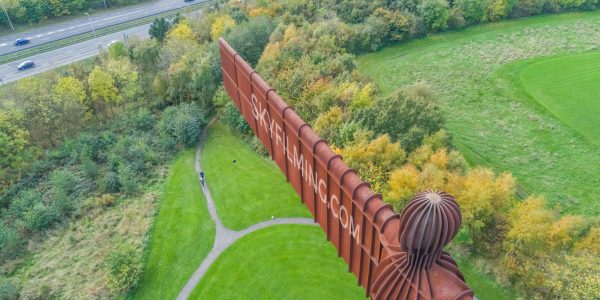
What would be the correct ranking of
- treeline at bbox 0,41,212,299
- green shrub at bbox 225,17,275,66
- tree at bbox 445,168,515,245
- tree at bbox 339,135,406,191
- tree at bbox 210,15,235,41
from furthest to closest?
tree at bbox 210,15,235,41 < green shrub at bbox 225,17,275,66 < treeline at bbox 0,41,212,299 < tree at bbox 339,135,406,191 < tree at bbox 445,168,515,245

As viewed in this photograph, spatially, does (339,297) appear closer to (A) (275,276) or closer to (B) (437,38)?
(A) (275,276)

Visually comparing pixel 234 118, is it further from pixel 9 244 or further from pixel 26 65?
pixel 26 65

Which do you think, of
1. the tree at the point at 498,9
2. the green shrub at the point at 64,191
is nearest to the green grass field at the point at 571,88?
the tree at the point at 498,9

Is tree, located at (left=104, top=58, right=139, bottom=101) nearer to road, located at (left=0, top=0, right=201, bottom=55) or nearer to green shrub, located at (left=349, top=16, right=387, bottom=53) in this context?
road, located at (left=0, top=0, right=201, bottom=55)

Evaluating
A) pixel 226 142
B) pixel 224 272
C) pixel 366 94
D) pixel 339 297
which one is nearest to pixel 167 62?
pixel 226 142

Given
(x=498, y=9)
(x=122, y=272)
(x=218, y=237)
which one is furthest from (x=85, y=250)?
(x=498, y=9)

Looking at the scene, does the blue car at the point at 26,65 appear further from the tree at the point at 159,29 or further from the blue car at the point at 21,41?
the tree at the point at 159,29

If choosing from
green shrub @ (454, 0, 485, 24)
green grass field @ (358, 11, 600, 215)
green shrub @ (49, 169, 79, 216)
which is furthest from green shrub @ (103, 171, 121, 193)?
green shrub @ (454, 0, 485, 24)
